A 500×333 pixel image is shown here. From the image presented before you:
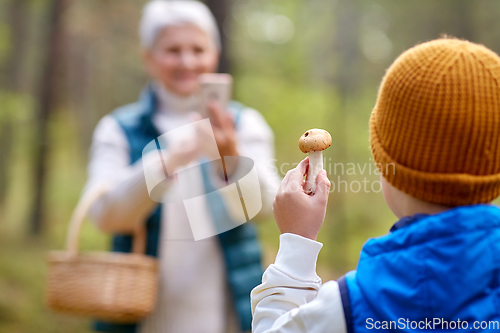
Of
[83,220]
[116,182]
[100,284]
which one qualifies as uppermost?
[116,182]

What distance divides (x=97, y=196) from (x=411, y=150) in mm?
1522

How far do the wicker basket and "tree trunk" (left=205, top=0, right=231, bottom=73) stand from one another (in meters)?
1.97

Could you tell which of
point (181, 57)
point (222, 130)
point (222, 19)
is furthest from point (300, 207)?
point (222, 19)

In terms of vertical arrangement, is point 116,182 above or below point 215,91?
below

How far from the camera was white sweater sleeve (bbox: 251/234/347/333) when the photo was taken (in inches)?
32.5

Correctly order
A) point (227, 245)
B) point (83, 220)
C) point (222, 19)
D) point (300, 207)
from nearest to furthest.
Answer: point (300, 207), point (83, 220), point (227, 245), point (222, 19)

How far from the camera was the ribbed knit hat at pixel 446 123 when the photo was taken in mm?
813

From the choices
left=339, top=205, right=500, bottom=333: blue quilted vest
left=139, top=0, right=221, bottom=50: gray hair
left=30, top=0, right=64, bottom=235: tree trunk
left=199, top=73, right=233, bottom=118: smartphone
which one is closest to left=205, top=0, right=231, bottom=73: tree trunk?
left=139, top=0, right=221, bottom=50: gray hair

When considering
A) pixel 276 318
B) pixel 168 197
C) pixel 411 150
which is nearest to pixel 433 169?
pixel 411 150

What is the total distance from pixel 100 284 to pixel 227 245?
574mm

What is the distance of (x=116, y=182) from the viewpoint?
2.06m

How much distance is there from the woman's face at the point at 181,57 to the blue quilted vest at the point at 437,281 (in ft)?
5.49

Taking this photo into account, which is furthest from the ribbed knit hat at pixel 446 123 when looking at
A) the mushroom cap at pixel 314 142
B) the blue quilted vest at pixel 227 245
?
the blue quilted vest at pixel 227 245

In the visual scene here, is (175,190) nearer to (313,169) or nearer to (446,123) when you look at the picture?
(313,169)
